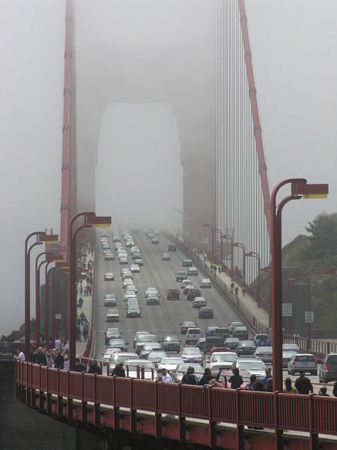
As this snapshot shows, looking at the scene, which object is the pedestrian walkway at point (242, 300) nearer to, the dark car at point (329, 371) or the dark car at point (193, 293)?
the dark car at point (193, 293)

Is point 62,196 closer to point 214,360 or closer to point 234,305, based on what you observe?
point 234,305

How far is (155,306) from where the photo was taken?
392 ft

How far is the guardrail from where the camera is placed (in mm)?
20875

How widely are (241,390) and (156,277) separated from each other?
11946 cm

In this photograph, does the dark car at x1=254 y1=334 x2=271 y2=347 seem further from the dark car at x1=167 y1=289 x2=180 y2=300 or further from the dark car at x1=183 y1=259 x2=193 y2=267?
the dark car at x1=183 y1=259 x2=193 y2=267

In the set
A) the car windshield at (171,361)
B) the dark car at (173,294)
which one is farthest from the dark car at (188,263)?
the car windshield at (171,361)

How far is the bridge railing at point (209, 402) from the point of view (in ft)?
68.4

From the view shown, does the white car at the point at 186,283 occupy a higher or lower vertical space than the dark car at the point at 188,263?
lower

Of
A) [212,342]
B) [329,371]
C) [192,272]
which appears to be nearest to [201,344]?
[212,342]

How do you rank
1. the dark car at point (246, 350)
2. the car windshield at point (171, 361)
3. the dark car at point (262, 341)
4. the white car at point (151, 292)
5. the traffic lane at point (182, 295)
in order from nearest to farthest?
the car windshield at point (171, 361)
the dark car at point (246, 350)
the dark car at point (262, 341)
the traffic lane at point (182, 295)
the white car at point (151, 292)

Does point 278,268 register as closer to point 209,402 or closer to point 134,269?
point 209,402

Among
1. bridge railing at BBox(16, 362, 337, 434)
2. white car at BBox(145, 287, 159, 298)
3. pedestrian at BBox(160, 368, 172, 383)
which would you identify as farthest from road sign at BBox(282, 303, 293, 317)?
pedestrian at BBox(160, 368, 172, 383)

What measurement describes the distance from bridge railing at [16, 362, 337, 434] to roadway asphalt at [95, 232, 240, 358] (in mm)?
42734

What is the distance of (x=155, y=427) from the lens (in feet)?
86.8
